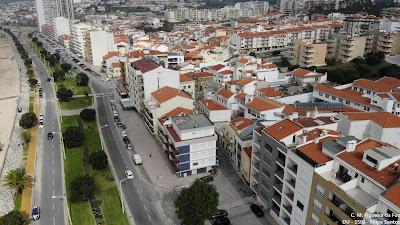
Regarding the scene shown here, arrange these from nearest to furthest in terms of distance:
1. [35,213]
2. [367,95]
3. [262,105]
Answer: [35,213]
[262,105]
[367,95]

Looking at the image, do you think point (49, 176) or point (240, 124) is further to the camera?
point (240, 124)

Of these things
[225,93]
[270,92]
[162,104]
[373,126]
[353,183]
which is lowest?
[225,93]

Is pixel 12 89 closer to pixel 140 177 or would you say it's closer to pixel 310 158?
pixel 140 177

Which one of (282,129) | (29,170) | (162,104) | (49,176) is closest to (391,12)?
(162,104)

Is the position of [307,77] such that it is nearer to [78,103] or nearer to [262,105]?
[262,105]

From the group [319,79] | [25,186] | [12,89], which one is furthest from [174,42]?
[25,186]

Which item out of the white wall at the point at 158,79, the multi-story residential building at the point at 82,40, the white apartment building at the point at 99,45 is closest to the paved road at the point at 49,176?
the white wall at the point at 158,79
